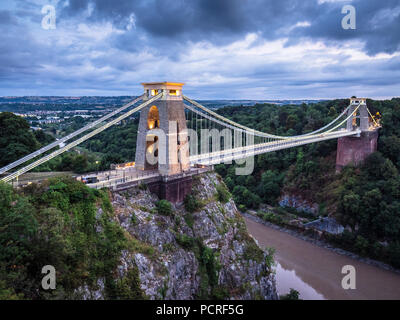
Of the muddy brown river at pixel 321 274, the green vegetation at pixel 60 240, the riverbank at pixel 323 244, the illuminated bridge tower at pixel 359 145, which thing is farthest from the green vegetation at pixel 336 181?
the green vegetation at pixel 60 240

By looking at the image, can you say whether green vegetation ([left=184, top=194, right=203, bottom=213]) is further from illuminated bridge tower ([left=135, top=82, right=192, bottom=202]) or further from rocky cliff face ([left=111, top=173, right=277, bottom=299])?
illuminated bridge tower ([left=135, top=82, right=192, bottom=202])

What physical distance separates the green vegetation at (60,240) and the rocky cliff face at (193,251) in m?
0.52

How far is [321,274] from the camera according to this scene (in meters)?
21.4

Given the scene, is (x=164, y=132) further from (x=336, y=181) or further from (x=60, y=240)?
(x=336, y=181)

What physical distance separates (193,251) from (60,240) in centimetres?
633

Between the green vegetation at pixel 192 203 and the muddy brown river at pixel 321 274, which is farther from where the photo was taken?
the muddy brown river at pixel 321 274

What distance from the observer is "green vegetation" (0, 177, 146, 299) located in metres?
8.08

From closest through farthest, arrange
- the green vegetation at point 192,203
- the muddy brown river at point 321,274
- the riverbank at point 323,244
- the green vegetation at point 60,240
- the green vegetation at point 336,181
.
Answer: the green vegetation at point 60,240 < the green vegetation at point 192,203 < the muddy brown river at point 321,274 < the riverbank at point 323,244 < the green vegetation at point 336,181

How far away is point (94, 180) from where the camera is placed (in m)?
12.9

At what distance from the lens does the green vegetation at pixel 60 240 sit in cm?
808

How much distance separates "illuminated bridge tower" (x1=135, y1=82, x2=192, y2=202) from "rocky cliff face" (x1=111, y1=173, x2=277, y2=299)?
0.92 metres

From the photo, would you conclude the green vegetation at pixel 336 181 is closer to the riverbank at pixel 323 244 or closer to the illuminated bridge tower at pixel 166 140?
the riverbank at pixel 323 244

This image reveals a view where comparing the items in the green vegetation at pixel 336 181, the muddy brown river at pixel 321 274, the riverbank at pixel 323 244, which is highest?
the green vegetation at pixel 336 181

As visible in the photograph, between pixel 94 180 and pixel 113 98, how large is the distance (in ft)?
312
